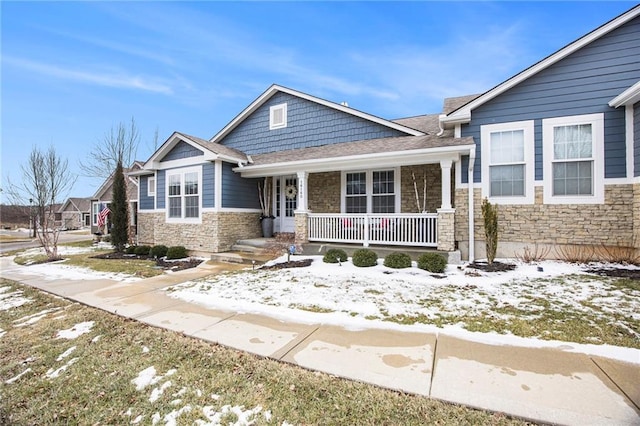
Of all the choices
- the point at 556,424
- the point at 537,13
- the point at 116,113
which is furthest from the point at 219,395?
the point at 116,113

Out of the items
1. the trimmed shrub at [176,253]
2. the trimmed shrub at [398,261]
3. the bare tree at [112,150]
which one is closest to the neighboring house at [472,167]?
the trimmed shrub at [176,253]

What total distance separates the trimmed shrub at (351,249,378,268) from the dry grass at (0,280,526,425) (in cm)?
480

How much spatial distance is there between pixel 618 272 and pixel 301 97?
1107 centimetres

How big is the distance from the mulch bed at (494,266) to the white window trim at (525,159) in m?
1.80

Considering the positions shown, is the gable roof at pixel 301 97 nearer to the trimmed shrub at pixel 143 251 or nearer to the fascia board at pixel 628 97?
the fascia board at pixel 628 97

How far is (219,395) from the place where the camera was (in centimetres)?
251

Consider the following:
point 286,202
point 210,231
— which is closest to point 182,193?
point 210,231

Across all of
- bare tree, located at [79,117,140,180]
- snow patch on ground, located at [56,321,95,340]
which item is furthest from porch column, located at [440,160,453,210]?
bare tree, located at [79,117,140,180]

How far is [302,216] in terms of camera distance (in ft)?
32.4

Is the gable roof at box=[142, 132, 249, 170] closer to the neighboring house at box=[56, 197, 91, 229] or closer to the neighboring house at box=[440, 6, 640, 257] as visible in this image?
the neighboring house at box=[440, 6, 640, 257]

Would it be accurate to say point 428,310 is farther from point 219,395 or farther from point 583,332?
point 219,395

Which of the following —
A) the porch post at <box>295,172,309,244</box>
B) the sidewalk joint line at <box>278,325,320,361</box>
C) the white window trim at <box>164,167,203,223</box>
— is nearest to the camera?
the sidewalk joint line at <box>278,325,320,361</box>

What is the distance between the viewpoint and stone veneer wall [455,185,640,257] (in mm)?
6887

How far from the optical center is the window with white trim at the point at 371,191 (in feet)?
33.5
